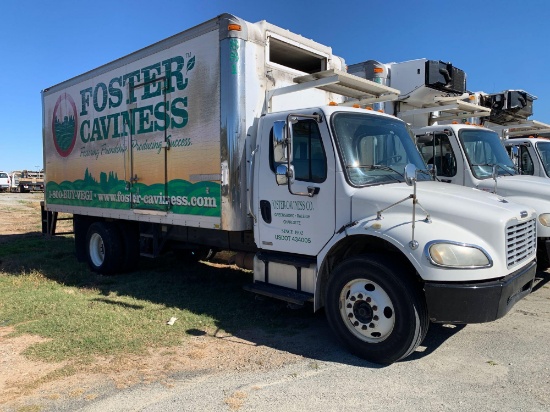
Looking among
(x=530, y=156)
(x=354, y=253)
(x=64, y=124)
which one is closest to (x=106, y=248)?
(x=64, y=124)

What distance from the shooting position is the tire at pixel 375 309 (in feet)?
12.9

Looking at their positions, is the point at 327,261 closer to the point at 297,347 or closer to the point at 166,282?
the point at 297,347

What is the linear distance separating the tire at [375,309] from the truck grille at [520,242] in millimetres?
875

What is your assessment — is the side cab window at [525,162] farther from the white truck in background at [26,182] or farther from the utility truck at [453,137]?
the white truck in background at [26,182]

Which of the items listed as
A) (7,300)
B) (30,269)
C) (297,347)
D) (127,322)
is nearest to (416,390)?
(297,347)

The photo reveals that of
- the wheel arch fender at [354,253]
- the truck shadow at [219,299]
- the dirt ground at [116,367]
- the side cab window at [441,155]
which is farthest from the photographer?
the side cab window at [441,155]

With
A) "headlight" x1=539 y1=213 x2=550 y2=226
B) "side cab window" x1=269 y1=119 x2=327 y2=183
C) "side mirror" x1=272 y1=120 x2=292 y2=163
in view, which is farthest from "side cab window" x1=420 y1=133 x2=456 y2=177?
"side mirror" x1=272 y1=120 x2=292 y2=163

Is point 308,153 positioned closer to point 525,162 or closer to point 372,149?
point 372,149

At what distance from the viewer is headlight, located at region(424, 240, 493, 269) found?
3742 millimetres

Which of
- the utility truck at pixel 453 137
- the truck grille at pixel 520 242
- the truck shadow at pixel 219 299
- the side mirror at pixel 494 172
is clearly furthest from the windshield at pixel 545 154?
the truck shadow at pixel 219 299

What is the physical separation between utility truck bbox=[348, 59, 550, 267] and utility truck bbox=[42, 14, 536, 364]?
1506mm

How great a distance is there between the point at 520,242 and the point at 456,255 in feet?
3.05

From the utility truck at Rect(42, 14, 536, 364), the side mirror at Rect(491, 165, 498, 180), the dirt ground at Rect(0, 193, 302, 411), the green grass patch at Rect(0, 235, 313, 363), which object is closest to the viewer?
the dirt ground at Rect(0, 193, 302, 411)

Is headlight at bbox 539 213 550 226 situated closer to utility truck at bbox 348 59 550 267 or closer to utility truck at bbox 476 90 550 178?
utility truck at bbox 348 59 550 267
